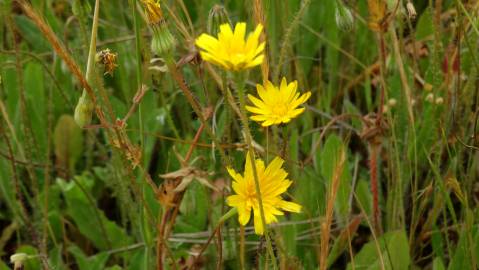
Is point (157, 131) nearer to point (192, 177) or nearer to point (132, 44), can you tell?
point (132, 44)

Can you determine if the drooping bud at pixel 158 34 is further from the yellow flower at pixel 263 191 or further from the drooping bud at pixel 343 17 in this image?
the drooping bud at pixel 343 17

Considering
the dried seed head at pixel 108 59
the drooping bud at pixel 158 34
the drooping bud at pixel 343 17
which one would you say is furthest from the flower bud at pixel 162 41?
the drooping bud at pixel 343 17

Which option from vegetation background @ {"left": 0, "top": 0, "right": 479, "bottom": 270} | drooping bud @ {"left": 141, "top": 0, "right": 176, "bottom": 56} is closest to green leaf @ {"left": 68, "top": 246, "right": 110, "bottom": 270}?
vegetation background @ {"left": 0, "top": 0, "right": 479, "bottom": 270}

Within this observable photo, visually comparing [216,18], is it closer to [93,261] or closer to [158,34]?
[158,34]

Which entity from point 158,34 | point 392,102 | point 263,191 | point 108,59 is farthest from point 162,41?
point 392,102

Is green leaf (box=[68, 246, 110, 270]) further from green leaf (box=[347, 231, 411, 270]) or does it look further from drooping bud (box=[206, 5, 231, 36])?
drooping bud (box=[206, 5, 231, 36])
